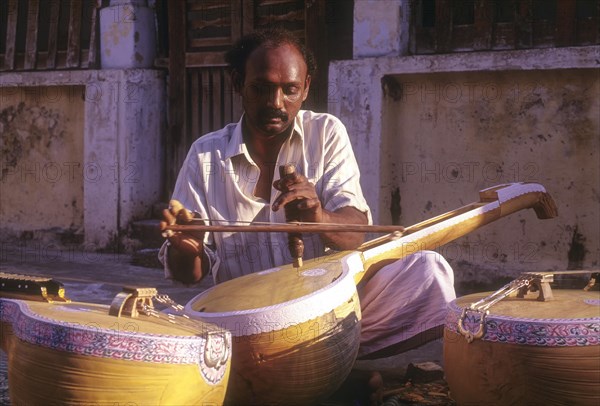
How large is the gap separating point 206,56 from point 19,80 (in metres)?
1.82

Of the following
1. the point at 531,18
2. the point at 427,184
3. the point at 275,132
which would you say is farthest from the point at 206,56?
the point at 275,132

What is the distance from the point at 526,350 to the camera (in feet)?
7.31

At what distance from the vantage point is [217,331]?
2.17 m

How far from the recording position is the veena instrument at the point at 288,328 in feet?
7.85

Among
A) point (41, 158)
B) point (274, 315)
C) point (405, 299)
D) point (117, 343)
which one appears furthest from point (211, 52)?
point (117, 343)

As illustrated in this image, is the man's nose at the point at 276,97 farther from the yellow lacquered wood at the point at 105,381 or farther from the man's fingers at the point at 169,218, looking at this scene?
the yellow lacquered wood at the point at 105,381

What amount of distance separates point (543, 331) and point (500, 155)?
3.27m

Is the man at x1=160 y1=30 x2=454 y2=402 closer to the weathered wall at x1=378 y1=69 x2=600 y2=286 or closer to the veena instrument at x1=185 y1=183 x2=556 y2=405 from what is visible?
the veena instrument at x1=185 y1=183 x2=556 y2=405

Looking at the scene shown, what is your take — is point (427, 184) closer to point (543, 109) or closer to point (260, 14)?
point (543, 109)

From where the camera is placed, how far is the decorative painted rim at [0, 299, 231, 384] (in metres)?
2.02

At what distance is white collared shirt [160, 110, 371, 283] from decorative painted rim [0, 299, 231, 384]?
1.16m

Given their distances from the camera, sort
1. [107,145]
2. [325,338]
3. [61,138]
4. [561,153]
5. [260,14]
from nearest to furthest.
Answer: [325,338] → [561,153] → [260,14] → [107,145] → [61,138]

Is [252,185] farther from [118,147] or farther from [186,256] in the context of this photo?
[118,147]

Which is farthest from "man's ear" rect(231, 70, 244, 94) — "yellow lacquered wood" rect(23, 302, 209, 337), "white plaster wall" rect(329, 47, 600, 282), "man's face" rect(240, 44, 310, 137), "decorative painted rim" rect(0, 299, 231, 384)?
"white plaster wall" rect(329, 47, 600, 282)
